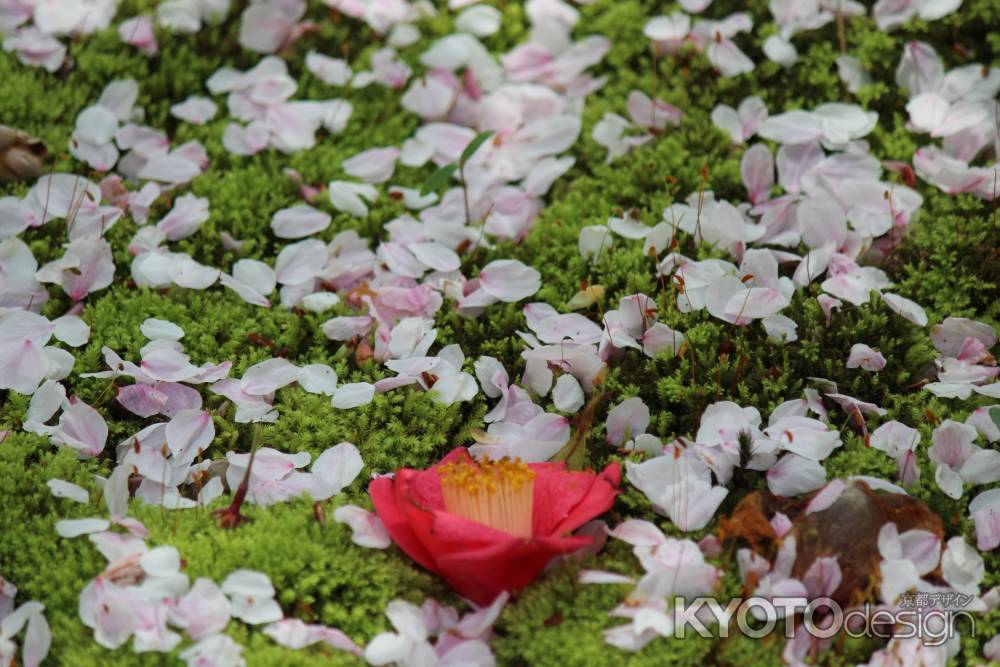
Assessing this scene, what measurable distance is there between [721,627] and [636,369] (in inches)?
24.0

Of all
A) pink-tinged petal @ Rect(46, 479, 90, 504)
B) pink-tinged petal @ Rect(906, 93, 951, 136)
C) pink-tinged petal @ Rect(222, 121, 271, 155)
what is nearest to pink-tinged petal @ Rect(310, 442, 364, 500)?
pink-tinged petal @ Rect(46, 479, 90, 504)

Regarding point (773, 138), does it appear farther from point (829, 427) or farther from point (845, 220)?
point (829, 427)

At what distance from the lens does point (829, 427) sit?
1.98 m

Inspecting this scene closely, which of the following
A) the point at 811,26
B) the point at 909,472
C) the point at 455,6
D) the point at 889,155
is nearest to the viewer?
the point at 909,472

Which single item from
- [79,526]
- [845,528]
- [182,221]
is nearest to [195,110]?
[182,221]

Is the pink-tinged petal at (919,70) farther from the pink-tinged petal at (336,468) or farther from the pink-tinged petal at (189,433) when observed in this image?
the pink-tinged petal at (189,433)

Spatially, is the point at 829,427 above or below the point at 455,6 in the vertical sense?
below

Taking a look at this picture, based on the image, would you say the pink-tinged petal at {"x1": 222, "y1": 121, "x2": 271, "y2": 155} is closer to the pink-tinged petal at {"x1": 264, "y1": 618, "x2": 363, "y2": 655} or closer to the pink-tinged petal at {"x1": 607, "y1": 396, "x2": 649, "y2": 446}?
the pink-tinged petal at {"x1": 607, "y1": 396, "x2": 649, "y2": 446}

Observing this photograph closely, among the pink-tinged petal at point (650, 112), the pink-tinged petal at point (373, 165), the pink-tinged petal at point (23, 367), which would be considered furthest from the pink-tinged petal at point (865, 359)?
the pink-tinged petal at point (23, 367)

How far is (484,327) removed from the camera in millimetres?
2303

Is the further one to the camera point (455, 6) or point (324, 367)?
point (455, 6)

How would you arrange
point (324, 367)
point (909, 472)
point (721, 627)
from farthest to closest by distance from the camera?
point (324, 367) → point (909, 472) → point (721, 627)

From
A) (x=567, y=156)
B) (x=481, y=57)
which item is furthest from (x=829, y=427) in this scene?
(x=481, y=57)

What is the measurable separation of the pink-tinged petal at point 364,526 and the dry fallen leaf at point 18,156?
1.24 metres
